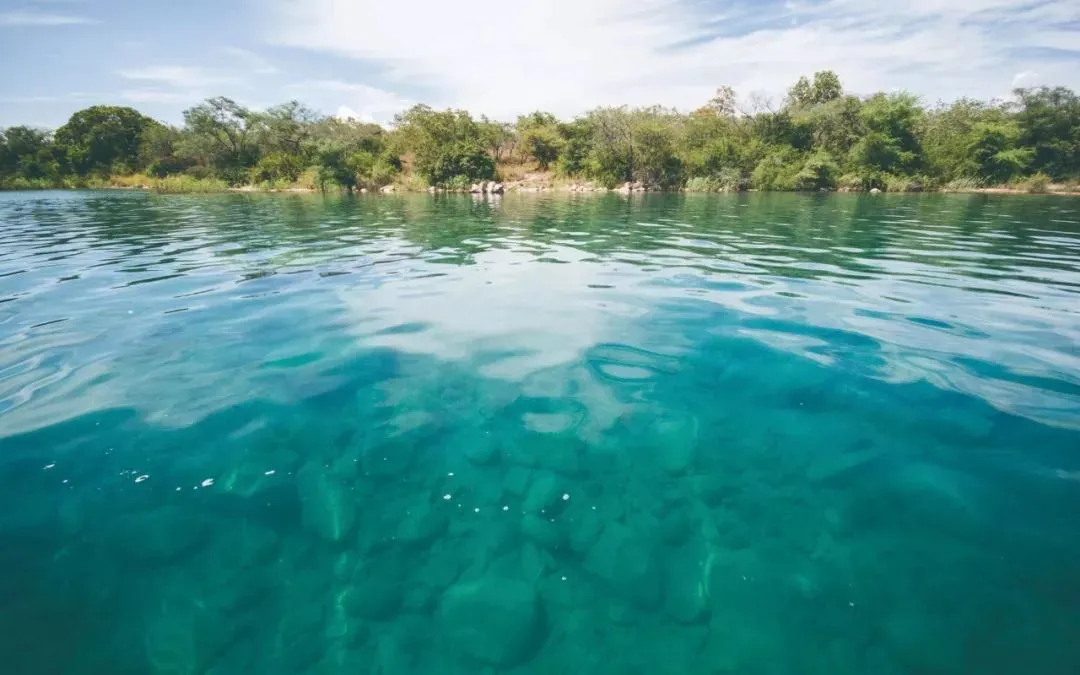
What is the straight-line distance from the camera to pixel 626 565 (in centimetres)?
267

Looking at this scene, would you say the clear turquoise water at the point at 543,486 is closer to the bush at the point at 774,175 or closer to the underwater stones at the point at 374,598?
the underwater stones at the point at 374,598

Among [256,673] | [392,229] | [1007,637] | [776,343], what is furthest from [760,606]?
[392,229]

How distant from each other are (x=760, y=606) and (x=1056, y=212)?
1271 inches

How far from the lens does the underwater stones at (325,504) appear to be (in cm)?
289

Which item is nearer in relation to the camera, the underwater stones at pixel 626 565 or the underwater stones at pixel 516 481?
the underwater stones at pixel 626 565

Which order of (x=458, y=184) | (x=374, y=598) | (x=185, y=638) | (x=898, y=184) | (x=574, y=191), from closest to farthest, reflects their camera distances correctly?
(x=185, y=638), (x=374, y=598), (x=898, y=184), (x=574, y=191), (x=458, y=184)

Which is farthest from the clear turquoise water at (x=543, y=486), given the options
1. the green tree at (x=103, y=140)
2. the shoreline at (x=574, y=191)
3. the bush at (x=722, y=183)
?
the green tree at (x=103, y=140)

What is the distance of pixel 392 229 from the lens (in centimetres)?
1803

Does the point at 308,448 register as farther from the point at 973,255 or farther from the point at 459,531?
the point at 973,255

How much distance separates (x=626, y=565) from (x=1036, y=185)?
192ft

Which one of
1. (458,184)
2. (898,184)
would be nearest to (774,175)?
(898,184)

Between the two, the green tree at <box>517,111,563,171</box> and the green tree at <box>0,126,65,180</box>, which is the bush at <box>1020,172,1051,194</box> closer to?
the green tree at <box>517,111,563,171</box>

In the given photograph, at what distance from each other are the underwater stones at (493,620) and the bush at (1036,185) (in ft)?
190

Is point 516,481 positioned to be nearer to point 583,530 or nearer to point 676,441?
point 583,530
